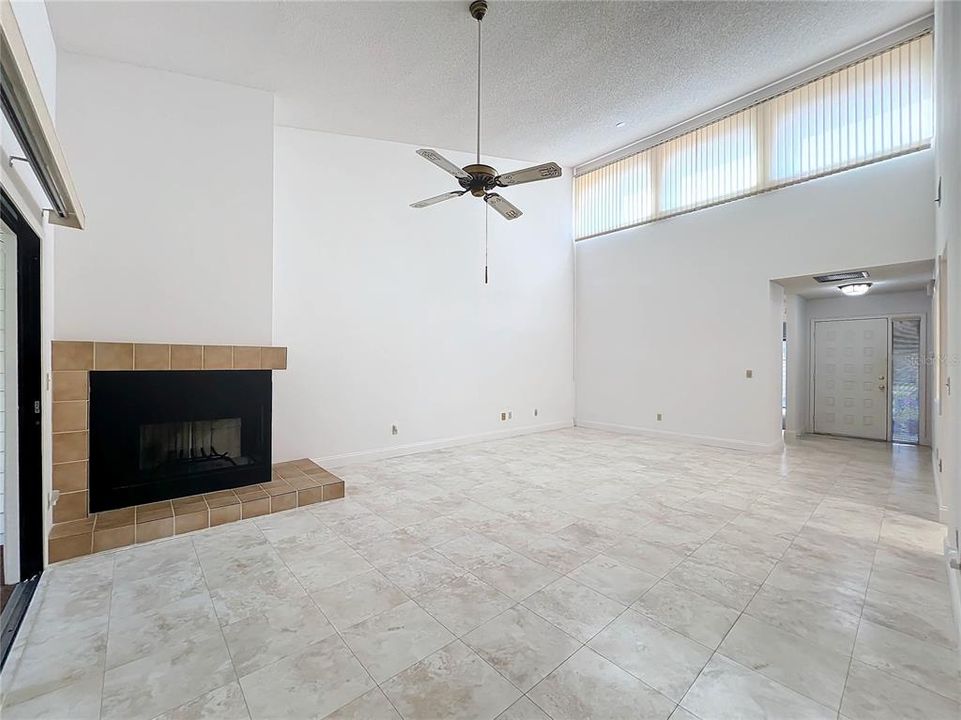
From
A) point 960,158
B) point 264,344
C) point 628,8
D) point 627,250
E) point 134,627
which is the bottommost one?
point 134,627

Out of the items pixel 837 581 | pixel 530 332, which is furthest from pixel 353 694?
pixel 530 332

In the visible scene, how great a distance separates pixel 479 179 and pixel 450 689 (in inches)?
115

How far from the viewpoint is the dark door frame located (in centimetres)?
232

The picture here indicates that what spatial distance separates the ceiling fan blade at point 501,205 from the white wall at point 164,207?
2031mm

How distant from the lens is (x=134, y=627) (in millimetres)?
1979

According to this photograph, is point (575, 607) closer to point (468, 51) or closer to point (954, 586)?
point (954, 586)

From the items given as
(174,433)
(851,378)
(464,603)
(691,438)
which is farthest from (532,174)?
(851,378)

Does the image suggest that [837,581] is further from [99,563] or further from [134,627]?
[99,563]

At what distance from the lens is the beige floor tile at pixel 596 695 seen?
4.92 ft

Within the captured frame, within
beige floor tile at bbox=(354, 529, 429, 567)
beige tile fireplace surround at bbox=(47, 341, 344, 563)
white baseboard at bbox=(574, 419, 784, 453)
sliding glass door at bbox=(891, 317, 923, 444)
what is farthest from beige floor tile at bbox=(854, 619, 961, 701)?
sliding glass door at bbox=(891, 317, 923, 444)

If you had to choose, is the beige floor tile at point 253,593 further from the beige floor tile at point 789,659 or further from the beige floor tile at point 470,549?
the beige floor tile at point 789,659

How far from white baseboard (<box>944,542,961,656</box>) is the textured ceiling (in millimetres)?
3969

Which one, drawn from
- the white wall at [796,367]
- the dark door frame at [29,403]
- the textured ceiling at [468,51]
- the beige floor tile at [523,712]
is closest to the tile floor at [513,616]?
the beige floor tile at [523,712]

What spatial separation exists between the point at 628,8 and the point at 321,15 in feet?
7.33
